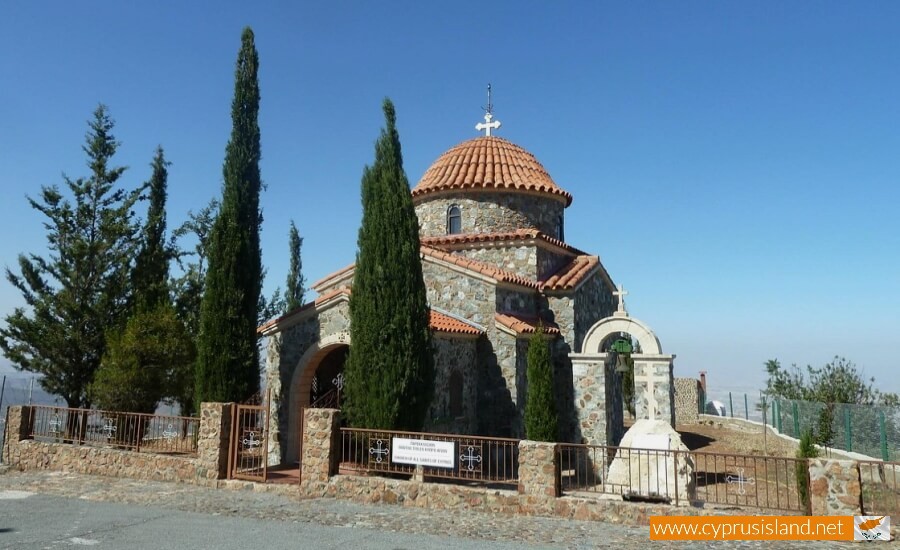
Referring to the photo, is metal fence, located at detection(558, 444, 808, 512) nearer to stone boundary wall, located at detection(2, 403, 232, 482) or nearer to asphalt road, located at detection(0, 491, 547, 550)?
asphalt road, located at detection(0, 491, 547, 550)

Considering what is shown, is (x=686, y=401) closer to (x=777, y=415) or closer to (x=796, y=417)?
(x=777, y=415)

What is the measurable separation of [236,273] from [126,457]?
490 centimetres

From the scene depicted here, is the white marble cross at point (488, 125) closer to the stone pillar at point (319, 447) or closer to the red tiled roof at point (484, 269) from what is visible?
the red tiled roof at point (484, 269)

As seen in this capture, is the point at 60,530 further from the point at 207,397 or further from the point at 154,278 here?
the point at 154,278

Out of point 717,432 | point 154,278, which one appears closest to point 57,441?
point 154,278

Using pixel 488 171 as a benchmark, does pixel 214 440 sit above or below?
below

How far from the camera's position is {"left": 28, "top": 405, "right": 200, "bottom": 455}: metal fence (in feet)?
44.3

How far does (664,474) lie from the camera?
10.4 m

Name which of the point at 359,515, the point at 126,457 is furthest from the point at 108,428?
the point at 359,515

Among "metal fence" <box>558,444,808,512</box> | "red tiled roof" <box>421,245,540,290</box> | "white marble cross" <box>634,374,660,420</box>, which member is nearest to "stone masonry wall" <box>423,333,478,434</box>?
"red tiled roof" <box>421,245,540,290</box>

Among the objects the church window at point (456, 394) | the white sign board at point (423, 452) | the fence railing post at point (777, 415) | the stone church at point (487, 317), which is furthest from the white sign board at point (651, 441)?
the fence railing post at point (777, 415)

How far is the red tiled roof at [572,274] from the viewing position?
56.6 ft

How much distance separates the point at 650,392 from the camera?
13859 mm

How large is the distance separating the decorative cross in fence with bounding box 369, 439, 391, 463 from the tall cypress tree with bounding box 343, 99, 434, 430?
58 cm
